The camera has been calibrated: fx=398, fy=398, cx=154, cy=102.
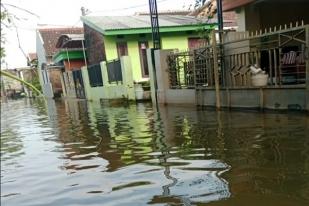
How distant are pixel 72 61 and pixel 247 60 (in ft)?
73.8

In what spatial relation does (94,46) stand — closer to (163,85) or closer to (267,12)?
(163,85)

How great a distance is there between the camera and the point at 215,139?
827 cm

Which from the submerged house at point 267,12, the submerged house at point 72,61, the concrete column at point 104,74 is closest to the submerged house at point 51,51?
the submerged house at point 72,61

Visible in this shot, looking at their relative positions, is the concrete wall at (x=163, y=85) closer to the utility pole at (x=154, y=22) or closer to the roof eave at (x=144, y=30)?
the utility pole at (x=154, y=22)

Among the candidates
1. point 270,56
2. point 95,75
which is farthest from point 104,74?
point 270,56

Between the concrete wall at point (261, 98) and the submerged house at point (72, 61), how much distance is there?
55.9ft

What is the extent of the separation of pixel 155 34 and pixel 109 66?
6649mm

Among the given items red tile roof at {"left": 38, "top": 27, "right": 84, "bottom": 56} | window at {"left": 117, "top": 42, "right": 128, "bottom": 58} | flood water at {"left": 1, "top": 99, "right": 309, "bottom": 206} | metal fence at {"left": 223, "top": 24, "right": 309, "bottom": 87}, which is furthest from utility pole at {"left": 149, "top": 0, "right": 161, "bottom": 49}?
red tile roof at {"left": 38, "top": 27, "right": 84, "bottom": 56}

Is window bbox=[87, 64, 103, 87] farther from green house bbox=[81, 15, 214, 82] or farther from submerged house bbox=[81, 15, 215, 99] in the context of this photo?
green house bbox=[81, 15, 214, 82]

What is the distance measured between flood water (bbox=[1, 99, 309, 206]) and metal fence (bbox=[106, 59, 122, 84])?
10358 millimetres

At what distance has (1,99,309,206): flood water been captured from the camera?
4.84 m

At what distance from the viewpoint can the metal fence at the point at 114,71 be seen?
836 inches

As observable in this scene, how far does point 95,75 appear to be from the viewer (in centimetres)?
2567

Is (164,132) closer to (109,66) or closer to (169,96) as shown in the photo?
(169,96)
